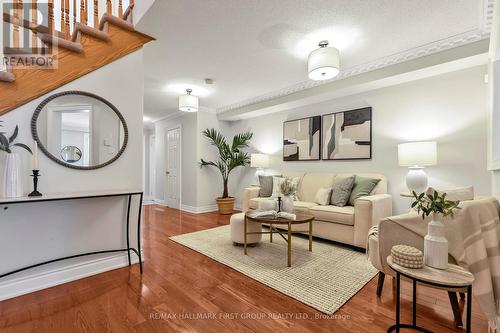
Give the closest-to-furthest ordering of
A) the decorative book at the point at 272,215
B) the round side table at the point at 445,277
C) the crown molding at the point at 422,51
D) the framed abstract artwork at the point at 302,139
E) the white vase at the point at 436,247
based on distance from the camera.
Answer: the round side table at the point at 445,277 < the white vase at the point at 436,247 < the crown molding at the point at 422,51 < the decorative book at the point at 272,215 < the framed abstract artwork at the point at 302,139

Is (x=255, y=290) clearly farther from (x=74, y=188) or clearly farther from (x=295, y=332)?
(x=74, y=188)

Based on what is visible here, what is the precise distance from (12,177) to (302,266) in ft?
8.24

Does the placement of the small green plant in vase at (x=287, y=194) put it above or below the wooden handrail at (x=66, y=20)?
below

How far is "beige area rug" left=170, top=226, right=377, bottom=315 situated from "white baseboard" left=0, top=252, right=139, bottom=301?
83 centimetres

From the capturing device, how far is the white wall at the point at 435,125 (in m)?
2.59

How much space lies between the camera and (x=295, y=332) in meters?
1.37

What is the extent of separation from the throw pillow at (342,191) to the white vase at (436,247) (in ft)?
6.04

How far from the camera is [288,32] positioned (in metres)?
2.26

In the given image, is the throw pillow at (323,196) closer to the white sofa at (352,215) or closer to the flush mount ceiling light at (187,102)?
the white sofa at (352,215)

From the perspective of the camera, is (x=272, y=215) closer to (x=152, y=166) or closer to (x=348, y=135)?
(x=348, y=135)

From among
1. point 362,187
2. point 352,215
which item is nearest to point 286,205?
point 352,215

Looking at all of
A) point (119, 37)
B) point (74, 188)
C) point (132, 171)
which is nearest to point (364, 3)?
point (119, 37)

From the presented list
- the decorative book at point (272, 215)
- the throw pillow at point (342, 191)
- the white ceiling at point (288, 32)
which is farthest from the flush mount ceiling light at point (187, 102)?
the throw pillow at point (342, 191)

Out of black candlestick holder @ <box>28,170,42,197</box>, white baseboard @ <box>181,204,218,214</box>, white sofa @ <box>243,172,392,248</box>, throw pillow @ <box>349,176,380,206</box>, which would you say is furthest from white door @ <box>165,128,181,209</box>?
throw pillow @ <box>349,176,380,206</box>
